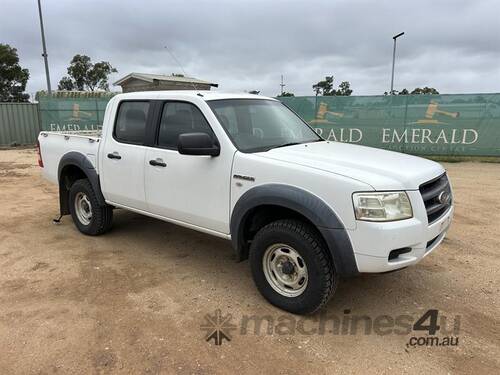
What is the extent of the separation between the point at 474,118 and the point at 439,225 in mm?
10890

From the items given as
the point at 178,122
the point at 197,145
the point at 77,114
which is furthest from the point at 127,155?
the point at 77,114

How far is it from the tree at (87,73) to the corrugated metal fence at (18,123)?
31.7m

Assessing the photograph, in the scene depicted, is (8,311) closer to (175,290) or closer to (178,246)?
(175,290)

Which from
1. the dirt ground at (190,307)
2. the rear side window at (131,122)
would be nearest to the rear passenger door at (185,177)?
the rear side window at (131,122)

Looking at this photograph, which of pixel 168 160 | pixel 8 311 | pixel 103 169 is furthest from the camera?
pixel 103 169

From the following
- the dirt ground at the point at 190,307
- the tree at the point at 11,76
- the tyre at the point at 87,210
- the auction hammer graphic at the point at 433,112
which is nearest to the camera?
the dirt ground at the point at 190,307

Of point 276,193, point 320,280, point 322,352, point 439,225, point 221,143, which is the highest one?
point 221,143

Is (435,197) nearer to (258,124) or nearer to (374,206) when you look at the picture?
(374,206)

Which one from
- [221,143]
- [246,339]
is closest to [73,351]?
[246,339]

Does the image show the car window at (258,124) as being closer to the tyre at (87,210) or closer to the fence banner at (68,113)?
the tyre at (87,210)

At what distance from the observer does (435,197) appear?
3514mm

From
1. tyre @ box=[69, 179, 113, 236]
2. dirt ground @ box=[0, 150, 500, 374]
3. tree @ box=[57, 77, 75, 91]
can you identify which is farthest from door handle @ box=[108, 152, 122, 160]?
tree @ box=[57, 77, 75, 91]

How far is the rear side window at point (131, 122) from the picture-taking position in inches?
186

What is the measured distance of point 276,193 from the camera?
3418mm
